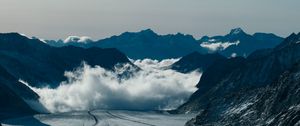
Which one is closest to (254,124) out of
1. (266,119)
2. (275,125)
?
(266,119)

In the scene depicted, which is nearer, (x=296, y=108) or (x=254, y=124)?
(x=296, y=108)

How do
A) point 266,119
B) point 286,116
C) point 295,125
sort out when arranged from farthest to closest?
1. point 266,119
2. point 286,116
3. point 295,125

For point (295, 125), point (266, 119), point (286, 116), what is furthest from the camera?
point (266, 119)

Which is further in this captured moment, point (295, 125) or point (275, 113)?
point (275, 113)

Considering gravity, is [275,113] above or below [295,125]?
above

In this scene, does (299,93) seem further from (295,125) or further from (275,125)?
(295,125)

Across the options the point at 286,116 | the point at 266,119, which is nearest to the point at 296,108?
the point at 286,116

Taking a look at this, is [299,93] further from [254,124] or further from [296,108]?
[296,108]
